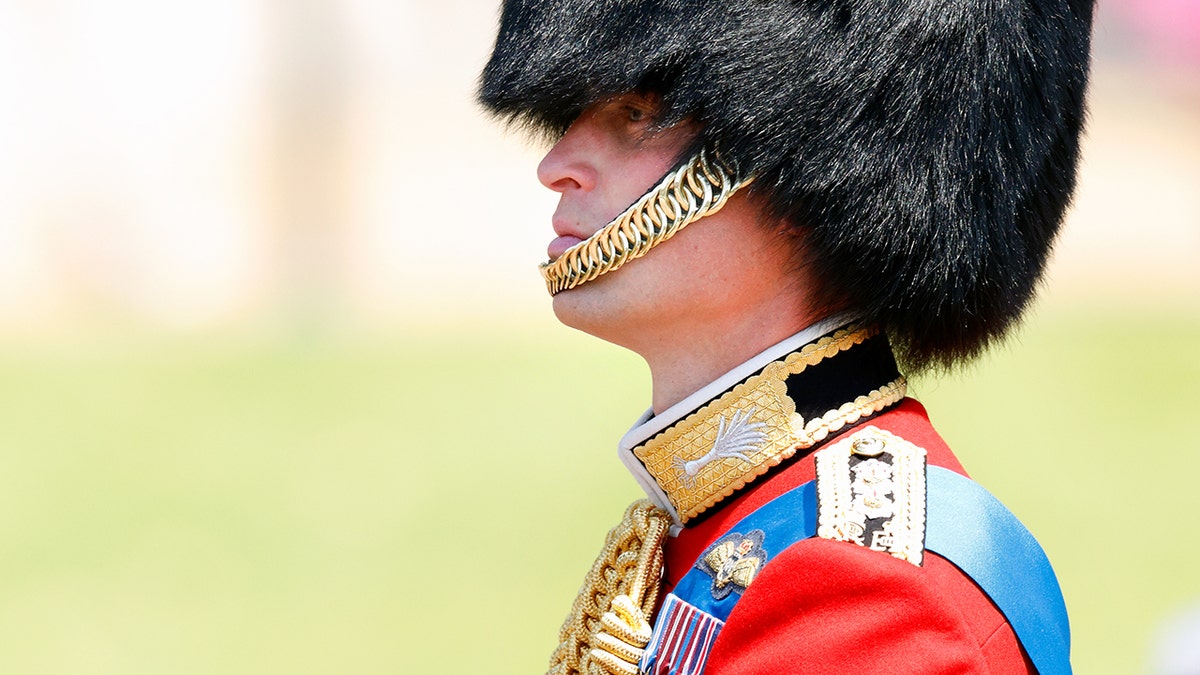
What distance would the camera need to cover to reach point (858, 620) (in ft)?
4.06

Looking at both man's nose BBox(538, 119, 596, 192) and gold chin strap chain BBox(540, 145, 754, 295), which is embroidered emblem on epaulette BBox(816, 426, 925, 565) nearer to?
gold chin strap chain BBox(540, 145, 754, 295)

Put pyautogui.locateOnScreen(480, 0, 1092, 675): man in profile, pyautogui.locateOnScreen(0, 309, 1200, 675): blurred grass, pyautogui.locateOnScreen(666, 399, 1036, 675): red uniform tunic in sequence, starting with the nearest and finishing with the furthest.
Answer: pyautogui.locateOnScreen(666, 399, 1036, 675): red uniform tunic, pyautogui.locateOnScreen(480, 0, 1092, 675): man in profile, pyautogui.locateOnScreen(0, 309, 1200, 675): blurred grass

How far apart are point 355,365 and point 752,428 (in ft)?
22.9

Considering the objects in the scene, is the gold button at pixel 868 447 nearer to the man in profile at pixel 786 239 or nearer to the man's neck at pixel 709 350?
the man in profile at pixel 786 239

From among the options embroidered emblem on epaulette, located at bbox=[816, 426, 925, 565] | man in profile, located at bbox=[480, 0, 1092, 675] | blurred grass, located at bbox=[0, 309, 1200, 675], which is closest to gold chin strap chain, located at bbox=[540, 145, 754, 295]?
man in profile, located at bbox=[480, 0, 1092, 675]

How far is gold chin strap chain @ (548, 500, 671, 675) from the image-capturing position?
1.50m

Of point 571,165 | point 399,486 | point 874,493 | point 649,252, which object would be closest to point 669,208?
point 649,252

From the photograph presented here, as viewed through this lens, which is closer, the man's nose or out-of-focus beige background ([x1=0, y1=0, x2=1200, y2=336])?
the man's nose

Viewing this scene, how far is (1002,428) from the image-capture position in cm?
717

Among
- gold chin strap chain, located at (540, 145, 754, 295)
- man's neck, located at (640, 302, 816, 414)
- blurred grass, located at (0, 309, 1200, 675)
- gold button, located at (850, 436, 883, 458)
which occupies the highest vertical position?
blurred grass, located at (0, 309, 1200, 675)

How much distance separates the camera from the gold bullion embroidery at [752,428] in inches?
58.4

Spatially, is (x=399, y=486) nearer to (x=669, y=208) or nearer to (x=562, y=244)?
(x=562, y=244)

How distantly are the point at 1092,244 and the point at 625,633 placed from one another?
331 inches

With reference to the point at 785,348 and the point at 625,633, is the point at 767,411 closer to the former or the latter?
the point at 785,348
